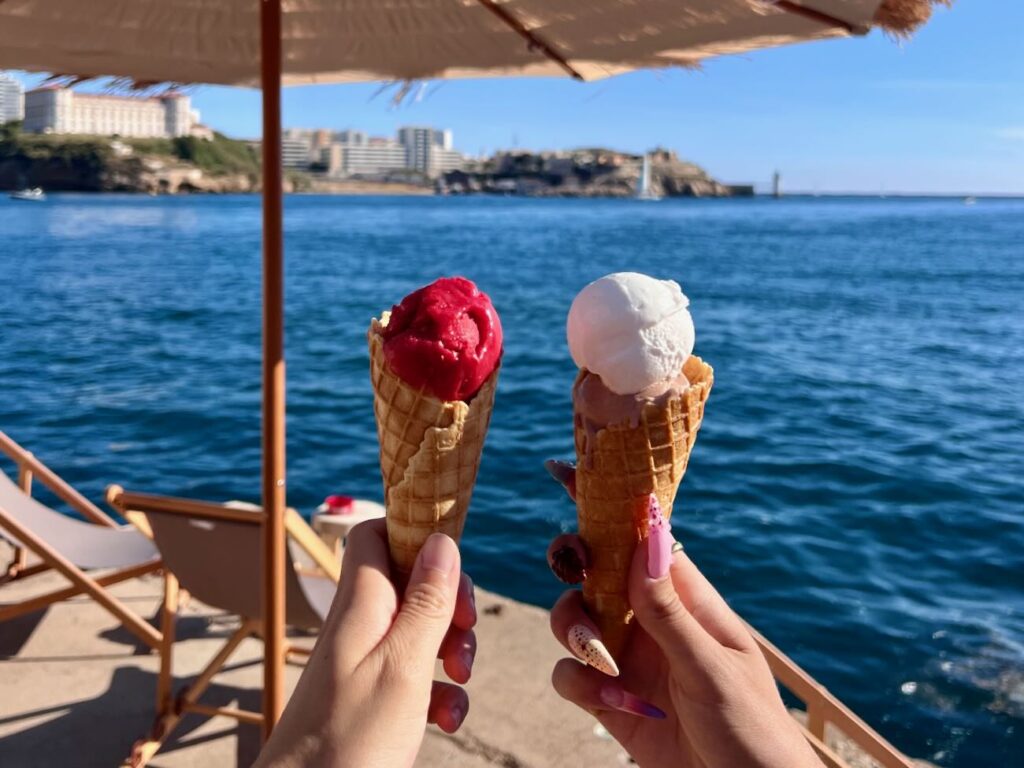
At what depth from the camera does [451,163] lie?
193m

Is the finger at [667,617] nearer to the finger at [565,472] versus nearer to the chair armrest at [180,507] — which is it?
the finger at [565,472]

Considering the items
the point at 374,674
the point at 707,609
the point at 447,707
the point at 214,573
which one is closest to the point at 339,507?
the point at 214,573

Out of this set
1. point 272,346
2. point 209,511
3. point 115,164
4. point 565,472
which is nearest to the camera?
point 565,472

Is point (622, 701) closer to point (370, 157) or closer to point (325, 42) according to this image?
point (325, 42)

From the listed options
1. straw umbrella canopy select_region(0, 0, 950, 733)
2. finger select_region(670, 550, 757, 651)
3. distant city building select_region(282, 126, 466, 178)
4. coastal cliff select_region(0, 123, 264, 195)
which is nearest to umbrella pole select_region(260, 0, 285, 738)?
straw umbrella canopy select_region(0, 0, 950, 733)

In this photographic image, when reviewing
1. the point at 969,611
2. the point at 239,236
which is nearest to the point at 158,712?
the point at 969,611

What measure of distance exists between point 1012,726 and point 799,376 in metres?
10.6

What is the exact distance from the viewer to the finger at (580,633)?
162cm

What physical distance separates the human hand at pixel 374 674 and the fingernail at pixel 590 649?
0.22 m

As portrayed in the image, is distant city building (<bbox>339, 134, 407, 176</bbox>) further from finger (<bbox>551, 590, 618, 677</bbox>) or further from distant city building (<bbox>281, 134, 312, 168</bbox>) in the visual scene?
finger (<bbox>551, 590, 618, 677</bbox>)

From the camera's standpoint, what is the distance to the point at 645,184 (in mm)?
130250

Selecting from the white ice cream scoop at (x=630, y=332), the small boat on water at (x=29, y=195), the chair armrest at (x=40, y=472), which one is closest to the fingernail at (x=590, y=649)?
the white ice cream scoop at (x=630, y=332)

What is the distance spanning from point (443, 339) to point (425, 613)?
49 centimetres

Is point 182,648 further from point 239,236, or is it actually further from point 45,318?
point 239,236
